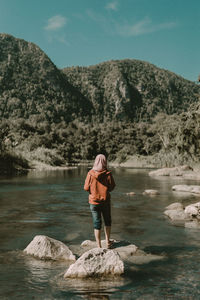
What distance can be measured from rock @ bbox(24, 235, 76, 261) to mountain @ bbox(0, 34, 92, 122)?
102 m

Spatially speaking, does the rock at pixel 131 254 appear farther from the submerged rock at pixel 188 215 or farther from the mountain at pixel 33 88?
the mountain at pixel 33 88

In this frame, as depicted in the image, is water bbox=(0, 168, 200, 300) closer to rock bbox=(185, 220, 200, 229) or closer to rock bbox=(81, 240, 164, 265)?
rock bbox=(81, 240, 164, 265)

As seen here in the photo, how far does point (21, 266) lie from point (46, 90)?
128742 millimetres

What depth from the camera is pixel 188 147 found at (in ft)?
110

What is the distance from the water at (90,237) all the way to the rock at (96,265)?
0.15 metres

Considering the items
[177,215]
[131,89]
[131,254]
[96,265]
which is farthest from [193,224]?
[131,89]

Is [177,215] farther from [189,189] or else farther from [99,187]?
[189,189]

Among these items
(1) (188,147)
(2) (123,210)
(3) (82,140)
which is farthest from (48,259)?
(3) (82,140)

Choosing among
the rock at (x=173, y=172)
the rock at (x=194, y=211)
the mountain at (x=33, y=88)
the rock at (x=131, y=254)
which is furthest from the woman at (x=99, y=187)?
the mountain at (x=33, y=88)

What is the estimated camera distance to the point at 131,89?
159875 mm

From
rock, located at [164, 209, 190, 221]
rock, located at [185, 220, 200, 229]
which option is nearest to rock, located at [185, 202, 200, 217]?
rock, located at [164, 209, 190, 221]

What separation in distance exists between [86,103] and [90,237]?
136 meters

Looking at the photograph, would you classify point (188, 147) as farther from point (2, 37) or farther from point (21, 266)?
point (2, 37)

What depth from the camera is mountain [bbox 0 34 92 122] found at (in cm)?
11606
